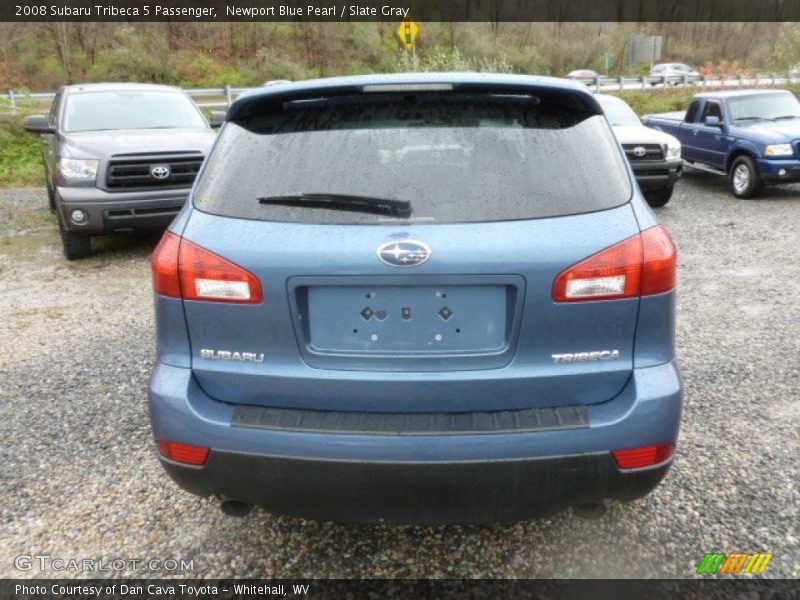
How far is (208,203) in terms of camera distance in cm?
215

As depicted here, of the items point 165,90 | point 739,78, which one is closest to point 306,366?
point 165,90

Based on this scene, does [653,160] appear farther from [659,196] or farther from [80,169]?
[80,169]

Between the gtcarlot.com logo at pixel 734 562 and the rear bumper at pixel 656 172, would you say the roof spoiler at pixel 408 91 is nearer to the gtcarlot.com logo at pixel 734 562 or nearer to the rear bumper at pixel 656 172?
the gtcarlot.com logo at pixel 734 562

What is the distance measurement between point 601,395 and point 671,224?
775 centimetres

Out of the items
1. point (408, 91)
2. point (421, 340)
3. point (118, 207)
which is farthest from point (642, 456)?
point (118, 207)

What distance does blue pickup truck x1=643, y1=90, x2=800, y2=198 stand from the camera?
32.3 ft

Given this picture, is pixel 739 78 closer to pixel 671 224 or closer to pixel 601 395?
pixel 671 224

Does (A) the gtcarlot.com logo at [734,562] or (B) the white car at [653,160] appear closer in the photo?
(A) the gtcarlot.com logo at [734,562]

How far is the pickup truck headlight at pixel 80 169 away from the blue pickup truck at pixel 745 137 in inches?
378

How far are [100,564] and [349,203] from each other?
1747mm

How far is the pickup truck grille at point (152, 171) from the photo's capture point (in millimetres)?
6688

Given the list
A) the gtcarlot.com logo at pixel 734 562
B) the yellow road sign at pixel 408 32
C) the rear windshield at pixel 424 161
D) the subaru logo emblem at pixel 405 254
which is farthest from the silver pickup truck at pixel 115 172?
the yellow road sign at pixel 408 32

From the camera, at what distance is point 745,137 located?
10375 millimetres

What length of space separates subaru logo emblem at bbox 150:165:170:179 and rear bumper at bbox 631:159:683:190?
670 centimetres
